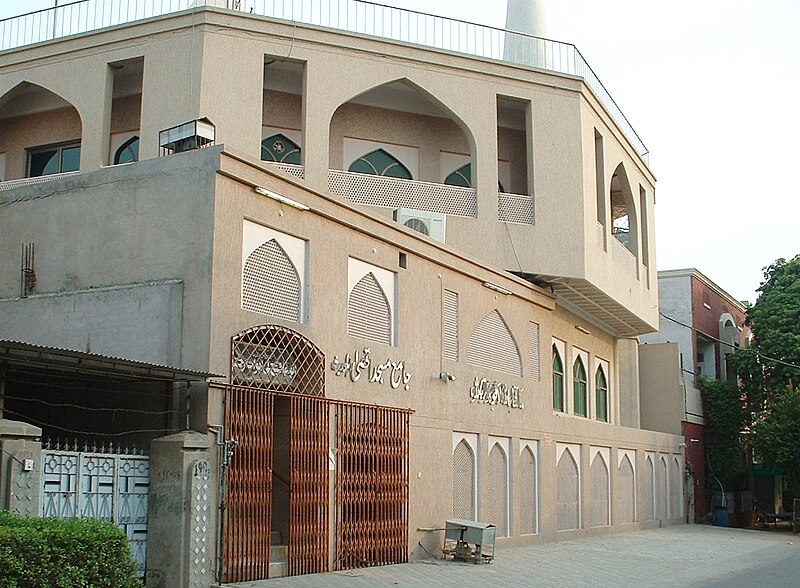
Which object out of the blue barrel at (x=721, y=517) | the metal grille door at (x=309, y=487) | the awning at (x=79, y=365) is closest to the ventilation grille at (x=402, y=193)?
the metal grille door at (x=309, y=487)

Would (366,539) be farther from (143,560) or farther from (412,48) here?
(412,48)

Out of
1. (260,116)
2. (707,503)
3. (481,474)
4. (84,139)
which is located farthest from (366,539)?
(707,503)

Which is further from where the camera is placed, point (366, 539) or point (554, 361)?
point (554, 361)

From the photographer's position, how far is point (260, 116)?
65.0 ft

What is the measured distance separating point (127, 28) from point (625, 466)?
58.3ft

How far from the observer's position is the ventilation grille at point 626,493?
27.2 metres

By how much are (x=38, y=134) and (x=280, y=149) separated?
5.82 metres

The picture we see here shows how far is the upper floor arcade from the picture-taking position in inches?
779

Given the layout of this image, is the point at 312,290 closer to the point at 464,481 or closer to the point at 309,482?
the point at 309,482

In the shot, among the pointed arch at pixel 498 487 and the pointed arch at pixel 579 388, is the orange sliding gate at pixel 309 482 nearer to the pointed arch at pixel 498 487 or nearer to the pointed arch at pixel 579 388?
the pointed arch at pixel 498 487

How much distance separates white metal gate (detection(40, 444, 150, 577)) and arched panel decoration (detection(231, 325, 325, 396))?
5.91 ft

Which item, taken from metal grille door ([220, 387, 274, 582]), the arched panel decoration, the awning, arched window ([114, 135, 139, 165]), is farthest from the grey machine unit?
arched window ([114, 135, 139, 165])

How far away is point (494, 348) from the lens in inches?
792

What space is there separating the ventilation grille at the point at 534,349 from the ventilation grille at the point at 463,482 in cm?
378
